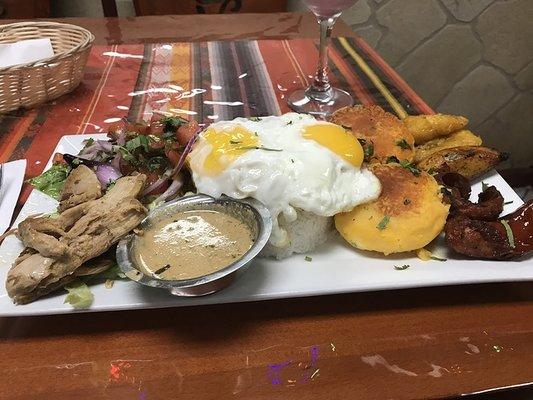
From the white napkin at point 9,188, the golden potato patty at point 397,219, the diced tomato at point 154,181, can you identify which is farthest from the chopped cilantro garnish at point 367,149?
the white napkin at point 9,188

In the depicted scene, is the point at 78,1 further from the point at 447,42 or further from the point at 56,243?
the point at 56,243

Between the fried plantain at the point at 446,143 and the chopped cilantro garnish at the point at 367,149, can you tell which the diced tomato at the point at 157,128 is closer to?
the chopped cilantro garnish at the point at 367,149

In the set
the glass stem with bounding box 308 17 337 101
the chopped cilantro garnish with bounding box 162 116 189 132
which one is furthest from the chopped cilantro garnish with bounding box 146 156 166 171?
the glass stem with bounding box 308 17 337 101

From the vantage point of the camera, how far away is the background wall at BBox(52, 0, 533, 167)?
4.25 metres

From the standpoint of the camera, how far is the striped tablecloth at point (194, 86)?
7.99 ft

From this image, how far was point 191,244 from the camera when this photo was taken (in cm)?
142

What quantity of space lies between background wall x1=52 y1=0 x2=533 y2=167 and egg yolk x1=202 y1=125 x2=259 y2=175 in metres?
2.95

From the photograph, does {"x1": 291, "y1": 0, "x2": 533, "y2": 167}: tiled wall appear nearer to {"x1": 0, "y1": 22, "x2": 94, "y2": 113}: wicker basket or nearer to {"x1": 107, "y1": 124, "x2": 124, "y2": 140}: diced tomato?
{"x1": 0, "y1": 22, "x2": 94, "y2": 113}: wicker basket

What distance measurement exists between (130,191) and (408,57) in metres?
3.54

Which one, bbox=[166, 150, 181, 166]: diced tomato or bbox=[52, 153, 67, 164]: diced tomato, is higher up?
bbox=[166, 150, 181, 166]: diced tomato

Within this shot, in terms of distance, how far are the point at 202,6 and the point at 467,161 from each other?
9.65 ft

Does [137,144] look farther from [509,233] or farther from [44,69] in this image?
[509,233]

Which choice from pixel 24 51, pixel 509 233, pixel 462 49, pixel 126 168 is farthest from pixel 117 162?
pixel 462 49

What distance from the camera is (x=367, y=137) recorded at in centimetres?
192
